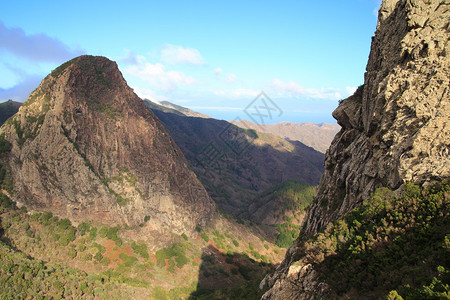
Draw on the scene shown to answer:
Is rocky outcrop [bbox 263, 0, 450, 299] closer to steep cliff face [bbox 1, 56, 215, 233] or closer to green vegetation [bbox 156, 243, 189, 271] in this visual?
green vegetation [bbox 156, 243, 189, 271]

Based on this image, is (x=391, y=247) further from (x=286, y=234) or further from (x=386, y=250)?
(x=286, y=234)

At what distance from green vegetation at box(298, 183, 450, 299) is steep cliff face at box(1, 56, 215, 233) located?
44.3m

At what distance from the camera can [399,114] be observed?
18266 mm

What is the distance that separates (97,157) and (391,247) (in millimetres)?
53420

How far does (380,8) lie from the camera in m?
23.3

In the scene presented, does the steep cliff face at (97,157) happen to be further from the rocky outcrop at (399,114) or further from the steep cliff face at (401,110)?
the rocky outcrop at (399,114)

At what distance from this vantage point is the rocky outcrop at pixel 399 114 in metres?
15.7

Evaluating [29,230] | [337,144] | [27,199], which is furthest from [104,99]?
[337,144]

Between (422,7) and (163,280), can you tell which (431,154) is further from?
(163,280)

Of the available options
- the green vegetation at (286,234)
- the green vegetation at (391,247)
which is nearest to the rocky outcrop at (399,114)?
the green vegetation at (391,247)

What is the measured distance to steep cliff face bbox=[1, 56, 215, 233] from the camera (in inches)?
1945

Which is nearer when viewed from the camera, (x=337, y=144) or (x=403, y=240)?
(x=403, y=240)

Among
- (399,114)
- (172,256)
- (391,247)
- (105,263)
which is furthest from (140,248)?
(399,114)

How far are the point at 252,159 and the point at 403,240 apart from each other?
543 ft
